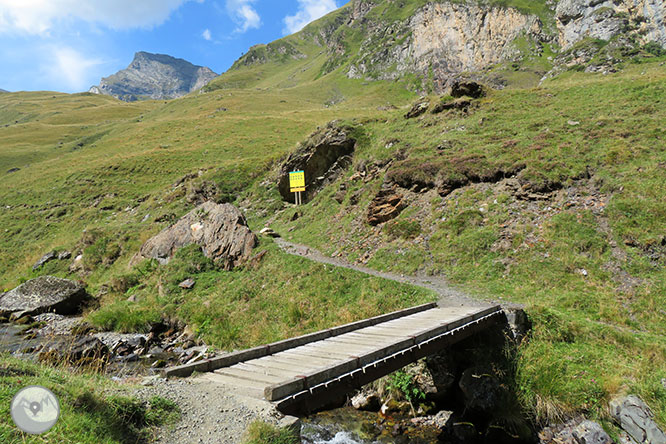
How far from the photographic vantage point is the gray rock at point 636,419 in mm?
7012

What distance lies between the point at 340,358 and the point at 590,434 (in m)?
5.97

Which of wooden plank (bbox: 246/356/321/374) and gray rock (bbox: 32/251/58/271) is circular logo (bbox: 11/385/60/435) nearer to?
wooden plank (bbox: 246/356/321/374)

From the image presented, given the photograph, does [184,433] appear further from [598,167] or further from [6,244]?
[6,244]

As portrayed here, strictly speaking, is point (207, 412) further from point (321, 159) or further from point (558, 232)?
point (321, 159)

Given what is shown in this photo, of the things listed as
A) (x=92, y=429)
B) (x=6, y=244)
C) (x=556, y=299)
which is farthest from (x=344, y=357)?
(x=6, y=244)

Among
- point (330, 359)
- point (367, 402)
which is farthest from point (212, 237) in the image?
point (330, 359)

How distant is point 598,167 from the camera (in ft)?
62.2

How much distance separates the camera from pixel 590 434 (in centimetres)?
766

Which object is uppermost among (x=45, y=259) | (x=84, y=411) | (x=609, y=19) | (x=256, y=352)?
(x=609, y=19)

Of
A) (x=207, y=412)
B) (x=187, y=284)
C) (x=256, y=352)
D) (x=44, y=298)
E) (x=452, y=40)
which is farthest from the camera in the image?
(x=452, y=40)

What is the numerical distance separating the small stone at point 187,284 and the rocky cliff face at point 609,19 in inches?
4197

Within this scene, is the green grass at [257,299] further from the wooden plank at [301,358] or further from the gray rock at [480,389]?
the wooden plank at [301,358]

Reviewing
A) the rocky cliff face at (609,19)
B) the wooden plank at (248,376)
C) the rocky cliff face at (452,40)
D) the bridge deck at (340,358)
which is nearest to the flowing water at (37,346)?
the wooden plank at (248,376)

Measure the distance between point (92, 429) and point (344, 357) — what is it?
461 centimetres
